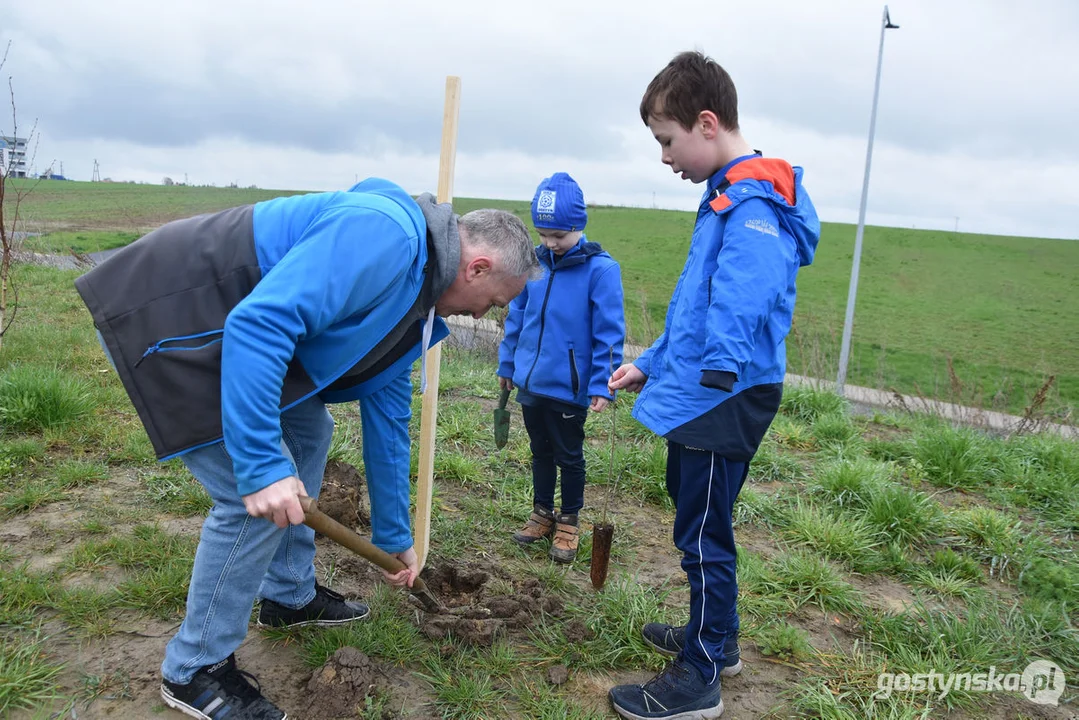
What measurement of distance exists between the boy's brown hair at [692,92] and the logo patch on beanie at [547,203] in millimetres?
1031

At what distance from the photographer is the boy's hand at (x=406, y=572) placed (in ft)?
8.55

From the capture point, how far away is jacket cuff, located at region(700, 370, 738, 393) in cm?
210

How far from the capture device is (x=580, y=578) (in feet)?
11.3

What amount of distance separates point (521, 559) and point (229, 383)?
6.91ft

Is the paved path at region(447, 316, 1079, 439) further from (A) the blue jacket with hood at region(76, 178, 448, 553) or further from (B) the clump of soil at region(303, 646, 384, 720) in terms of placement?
(A) the blue jacket with hood at region(76, 178, 448, 553)

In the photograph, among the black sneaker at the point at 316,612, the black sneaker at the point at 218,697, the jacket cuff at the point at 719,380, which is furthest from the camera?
the black sneaker at the point at 316,612

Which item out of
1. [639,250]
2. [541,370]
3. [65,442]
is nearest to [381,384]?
[541,370]

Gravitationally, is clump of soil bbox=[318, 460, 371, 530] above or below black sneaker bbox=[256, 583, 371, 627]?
above

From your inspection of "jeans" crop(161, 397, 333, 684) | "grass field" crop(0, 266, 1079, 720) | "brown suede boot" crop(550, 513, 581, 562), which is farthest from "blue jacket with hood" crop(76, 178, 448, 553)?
"brown suede boot" crop(550, 513, 581, 562)

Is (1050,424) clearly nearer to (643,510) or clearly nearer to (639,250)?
(643,510)

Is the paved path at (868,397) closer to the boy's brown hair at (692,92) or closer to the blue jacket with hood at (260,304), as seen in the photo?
the blue jacket with hood at (260,304)

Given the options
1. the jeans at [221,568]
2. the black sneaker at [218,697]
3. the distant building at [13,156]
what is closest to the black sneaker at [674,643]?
the black sneaker at [218,697]

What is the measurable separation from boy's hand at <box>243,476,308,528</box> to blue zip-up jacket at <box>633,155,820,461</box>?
1101 mm

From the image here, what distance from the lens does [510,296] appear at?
90.0 inches
